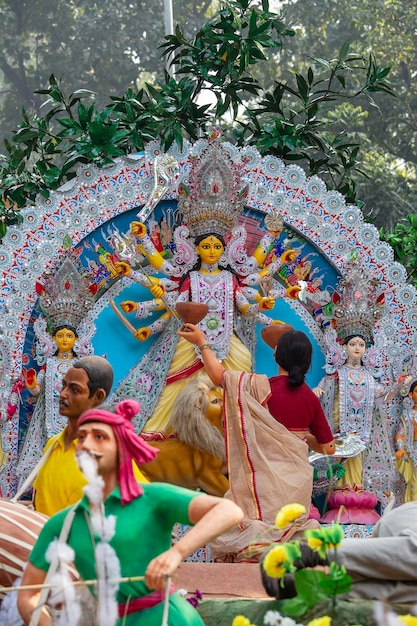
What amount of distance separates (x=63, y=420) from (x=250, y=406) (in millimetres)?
1719

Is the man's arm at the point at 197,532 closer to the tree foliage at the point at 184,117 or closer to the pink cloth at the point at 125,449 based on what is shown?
the pink cloth at the point at 125,449

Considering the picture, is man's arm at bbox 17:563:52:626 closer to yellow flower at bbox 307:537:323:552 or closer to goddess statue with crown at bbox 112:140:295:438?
yellow flower at bbox 307:537:323:552

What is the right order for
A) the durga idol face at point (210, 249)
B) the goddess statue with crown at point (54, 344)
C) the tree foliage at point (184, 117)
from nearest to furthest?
1. the goddess statue with crown at point (54, 344)
2. the durga idol face at point (210, 249)
3. the tree foliage at point (184, 117)

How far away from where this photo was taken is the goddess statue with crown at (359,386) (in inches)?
310

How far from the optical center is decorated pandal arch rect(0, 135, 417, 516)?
7.95 metres

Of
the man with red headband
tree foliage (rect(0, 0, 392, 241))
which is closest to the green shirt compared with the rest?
the man with red headband

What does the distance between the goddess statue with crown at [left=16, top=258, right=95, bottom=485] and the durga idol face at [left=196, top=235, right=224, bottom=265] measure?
798 mm

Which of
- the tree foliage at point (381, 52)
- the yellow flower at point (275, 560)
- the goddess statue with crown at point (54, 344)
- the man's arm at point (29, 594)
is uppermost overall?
the tree foliage at point (381, 52)

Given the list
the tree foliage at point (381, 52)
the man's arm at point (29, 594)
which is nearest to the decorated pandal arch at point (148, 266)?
the man's arm at point (29, 594)

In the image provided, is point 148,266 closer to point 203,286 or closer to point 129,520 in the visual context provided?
point 203,286

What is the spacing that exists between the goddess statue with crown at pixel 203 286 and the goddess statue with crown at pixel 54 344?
12.6 inches

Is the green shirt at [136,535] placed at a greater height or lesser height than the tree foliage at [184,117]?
lesser

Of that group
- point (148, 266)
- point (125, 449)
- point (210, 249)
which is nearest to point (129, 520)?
point (125, 449)

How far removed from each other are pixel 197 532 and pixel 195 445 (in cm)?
405
